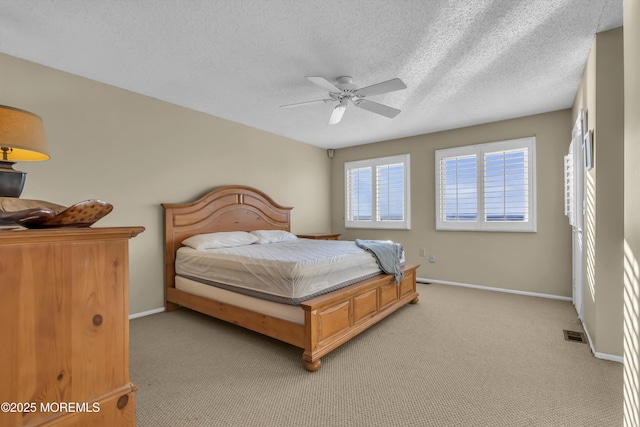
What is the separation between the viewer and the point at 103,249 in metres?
1.06

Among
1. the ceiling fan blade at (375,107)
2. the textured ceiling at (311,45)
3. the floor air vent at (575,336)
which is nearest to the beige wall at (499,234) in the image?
the textured ceiling at (311,45)

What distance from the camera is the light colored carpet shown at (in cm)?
171

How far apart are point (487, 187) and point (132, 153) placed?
15.1 ft

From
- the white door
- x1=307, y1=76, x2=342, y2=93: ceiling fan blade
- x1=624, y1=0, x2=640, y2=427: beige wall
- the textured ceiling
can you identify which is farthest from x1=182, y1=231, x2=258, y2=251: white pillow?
the white door

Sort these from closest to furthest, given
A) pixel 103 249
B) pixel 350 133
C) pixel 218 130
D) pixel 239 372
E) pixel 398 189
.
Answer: pixel 103 249, pixel 239 372, pixel 218 130, pixel 350 133, pixel 398 189

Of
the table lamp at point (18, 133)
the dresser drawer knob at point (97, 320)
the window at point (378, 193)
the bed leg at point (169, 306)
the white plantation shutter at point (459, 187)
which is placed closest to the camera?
the dresser drawer knob at point (97, 320)

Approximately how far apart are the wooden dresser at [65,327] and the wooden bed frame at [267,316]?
1.34m

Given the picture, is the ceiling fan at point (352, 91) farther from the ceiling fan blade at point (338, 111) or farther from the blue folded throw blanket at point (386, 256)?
the blue folded throw blanket at point (386, 256)

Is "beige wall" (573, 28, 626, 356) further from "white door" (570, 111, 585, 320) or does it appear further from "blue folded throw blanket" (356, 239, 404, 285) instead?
"blue folded throw blanket" (356, 239, 404, 285)

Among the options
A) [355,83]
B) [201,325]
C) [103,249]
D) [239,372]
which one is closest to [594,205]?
[355,83]

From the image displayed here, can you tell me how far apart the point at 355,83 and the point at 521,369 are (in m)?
2.77

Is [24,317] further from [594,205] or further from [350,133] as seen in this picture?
[350,133]

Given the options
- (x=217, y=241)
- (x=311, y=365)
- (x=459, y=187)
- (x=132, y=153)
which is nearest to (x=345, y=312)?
(x=311, y=365)

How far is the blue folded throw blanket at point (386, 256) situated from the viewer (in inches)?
128
